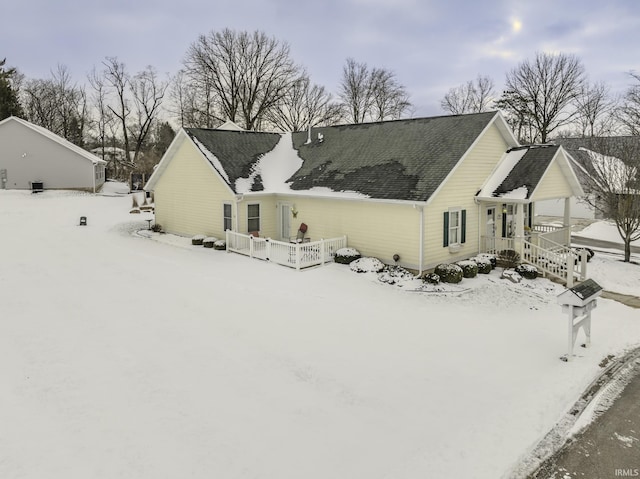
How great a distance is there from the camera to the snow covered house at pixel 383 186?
17.8 metres

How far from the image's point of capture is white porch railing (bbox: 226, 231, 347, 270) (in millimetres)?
17906

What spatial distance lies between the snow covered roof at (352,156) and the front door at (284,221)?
0.99 m

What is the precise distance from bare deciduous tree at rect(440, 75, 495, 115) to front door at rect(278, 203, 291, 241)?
4555cm

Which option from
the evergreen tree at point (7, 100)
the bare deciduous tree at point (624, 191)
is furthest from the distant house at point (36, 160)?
the bare deciduous tree at point (624, 191)

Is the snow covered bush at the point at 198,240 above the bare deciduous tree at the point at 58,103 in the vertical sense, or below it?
below

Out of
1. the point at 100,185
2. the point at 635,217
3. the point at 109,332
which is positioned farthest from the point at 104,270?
the point at 100,185

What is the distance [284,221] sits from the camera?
2258 centimetres

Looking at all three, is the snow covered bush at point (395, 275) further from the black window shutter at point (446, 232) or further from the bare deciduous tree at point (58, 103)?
the bare deciduous tree at point (58, 103)

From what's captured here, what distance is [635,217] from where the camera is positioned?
2186 centimetres

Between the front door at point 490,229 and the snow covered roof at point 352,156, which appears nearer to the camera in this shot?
the snow covered roof at point 352,156

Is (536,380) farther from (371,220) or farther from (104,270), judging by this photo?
(104,270)

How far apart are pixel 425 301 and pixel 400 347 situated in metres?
3.90

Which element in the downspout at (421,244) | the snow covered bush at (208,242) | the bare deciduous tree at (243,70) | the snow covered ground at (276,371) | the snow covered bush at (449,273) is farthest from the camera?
the bare deciduous tree at (243,70)

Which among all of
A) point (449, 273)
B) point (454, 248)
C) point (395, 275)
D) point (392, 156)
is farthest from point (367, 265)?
point (392, 156)
